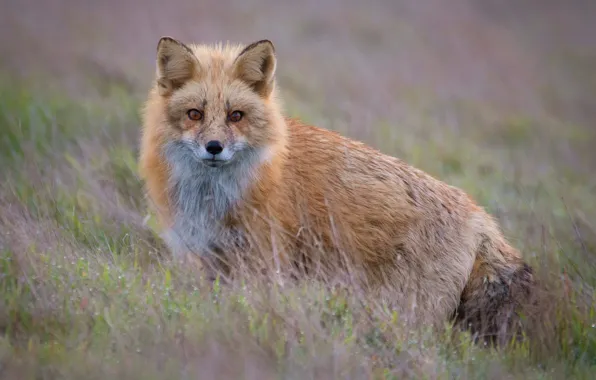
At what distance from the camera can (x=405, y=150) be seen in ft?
39.2

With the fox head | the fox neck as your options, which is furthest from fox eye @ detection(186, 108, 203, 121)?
the fox neck

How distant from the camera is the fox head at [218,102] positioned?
6336mm

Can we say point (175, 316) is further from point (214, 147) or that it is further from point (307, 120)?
point (307, 120)

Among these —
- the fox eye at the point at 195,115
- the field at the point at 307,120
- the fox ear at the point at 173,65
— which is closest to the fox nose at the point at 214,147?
the fox eye at the point at 195,115

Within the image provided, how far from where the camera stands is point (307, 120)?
12.7m

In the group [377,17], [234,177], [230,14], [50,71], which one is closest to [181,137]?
[234,177]

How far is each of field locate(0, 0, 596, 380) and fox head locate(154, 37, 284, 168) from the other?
0.99m

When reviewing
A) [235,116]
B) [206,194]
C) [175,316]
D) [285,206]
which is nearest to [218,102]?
[235,116]

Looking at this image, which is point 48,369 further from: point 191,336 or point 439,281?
point 439,281

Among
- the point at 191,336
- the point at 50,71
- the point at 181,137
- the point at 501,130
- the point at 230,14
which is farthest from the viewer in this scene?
the point at 230,14

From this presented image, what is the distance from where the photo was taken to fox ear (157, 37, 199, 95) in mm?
6533

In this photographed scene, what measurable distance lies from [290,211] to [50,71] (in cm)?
871

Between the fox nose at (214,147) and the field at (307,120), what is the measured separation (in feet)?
2.99

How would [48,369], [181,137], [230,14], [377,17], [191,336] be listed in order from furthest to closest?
1. [377,17]
2. [230,14]
3. [181,137]
4. [191,336]
5. [48,369]
